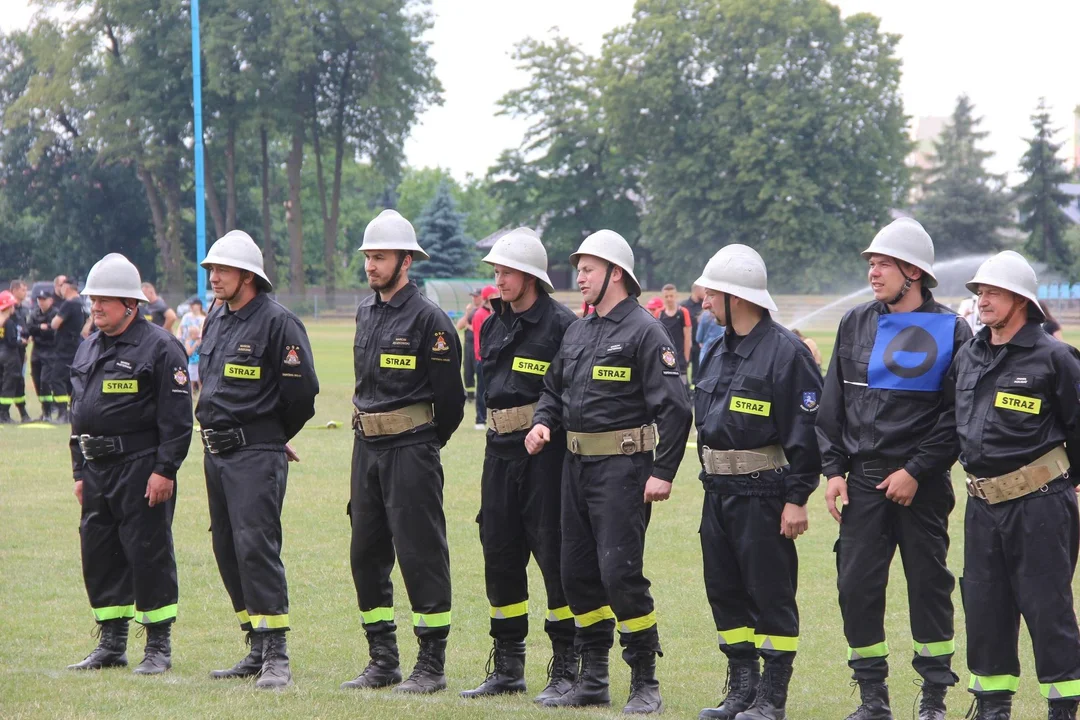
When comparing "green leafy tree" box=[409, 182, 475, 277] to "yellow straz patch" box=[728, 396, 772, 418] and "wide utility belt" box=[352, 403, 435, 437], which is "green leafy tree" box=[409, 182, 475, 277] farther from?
"yellow straz patch" box=[728, 396, 772, 418]

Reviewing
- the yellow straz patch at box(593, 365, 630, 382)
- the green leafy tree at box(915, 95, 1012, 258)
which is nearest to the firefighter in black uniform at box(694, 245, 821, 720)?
the yellow straz patch at box(593, 365, 630, 382)

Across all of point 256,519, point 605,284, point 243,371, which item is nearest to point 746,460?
point 605,284

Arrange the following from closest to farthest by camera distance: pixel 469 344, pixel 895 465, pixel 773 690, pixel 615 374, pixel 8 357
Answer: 1. pixel 895 465
2. pixel 773 690
3. pixel 615 374
4. pixel 8 357
5. pixel 469 344

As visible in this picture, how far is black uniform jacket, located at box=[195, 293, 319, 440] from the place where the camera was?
7.25m

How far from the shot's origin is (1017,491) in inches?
237

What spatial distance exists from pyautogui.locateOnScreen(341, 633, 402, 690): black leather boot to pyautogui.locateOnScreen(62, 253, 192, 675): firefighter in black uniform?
4.06ft

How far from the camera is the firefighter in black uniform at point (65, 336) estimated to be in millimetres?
20219

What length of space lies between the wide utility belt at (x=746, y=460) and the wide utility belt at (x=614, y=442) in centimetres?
39

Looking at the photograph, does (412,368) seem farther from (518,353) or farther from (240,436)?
(240,436)

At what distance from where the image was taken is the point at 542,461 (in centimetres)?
716

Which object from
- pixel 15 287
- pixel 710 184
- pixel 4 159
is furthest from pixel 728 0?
pixel 15 287

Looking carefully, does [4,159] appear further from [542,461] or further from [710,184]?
[542,461]

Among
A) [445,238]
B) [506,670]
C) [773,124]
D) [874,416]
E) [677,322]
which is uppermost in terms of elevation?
[773,124]

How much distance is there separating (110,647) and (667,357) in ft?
12.4
